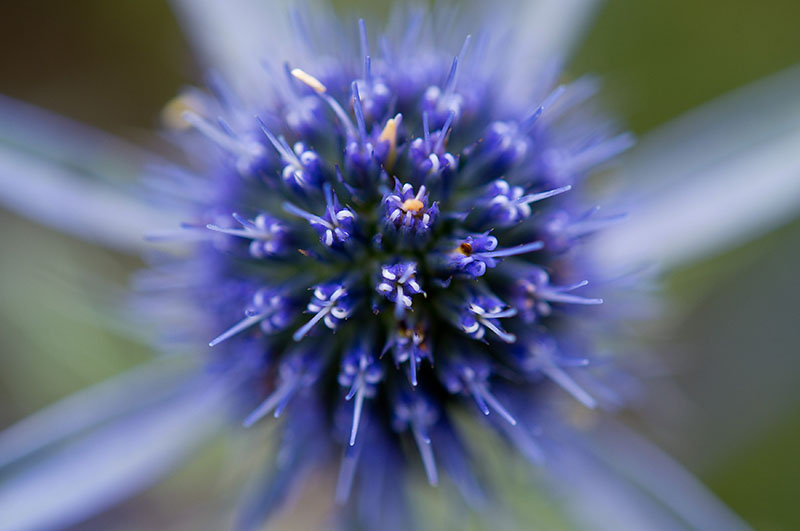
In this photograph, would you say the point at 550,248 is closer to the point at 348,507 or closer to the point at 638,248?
the point at 638,248

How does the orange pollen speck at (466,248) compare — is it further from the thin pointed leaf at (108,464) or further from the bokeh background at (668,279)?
the bokeh background at (668,279)

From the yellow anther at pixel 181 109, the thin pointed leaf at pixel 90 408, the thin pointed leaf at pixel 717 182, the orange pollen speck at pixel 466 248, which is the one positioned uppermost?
the yellow anther at pixel 181 109

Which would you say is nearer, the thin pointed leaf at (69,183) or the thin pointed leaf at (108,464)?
the thin pointed leaf at (108,464)

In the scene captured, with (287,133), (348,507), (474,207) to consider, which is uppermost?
(287,133)

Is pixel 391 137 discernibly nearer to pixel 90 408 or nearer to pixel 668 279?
pixel 90 408

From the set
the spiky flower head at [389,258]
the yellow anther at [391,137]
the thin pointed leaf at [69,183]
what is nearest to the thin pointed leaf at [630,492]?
the spiky flower head at [389,258]

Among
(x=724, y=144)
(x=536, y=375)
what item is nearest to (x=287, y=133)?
(x=536, y=375)

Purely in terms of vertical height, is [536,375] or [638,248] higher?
[638,248]

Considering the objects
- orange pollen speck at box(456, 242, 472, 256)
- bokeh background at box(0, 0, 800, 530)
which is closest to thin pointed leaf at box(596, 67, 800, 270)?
bokeh background at box(0, 0, 800, 530)

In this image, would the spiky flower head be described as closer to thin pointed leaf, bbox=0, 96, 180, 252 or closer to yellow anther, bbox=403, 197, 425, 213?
yellow anther, bbox=403, 197, 425, 213
